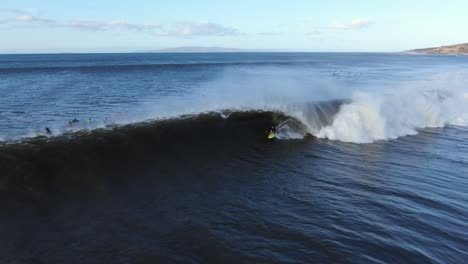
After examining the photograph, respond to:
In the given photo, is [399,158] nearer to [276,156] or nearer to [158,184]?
[276,156]

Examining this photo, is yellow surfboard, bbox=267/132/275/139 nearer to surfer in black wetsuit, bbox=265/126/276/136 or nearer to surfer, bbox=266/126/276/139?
surfer, bbox=266/126/276/139

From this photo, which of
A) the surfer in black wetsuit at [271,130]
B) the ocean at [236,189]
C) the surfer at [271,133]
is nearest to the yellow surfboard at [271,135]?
the surfer at [271,133]

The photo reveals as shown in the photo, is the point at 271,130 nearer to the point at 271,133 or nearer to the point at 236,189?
the point at 271,133

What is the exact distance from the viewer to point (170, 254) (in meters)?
8.38

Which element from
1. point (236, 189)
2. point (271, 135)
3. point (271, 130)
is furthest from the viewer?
point (271, 130)

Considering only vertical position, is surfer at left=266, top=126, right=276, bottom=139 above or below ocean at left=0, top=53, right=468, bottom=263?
above

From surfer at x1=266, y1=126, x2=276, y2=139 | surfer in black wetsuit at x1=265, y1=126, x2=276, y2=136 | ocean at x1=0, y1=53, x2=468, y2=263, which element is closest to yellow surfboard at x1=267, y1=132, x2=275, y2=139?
surfer at x1=266, y1=126, x2=276, y2=139

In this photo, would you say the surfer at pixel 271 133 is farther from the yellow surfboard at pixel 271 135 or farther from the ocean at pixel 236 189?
the ocean at pixel 236 189

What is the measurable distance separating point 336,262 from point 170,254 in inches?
169

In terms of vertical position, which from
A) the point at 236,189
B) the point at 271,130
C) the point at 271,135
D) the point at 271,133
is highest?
the point at 271,130

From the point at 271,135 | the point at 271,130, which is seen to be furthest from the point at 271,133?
the point at 271,130

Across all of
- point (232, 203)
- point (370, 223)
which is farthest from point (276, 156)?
point (370, 223)

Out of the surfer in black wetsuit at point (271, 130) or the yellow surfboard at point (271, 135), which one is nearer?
the yellow surfboard at point (271, 135)

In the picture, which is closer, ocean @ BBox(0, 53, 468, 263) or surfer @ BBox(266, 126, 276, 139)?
ocean @ BBox(0, 53, 468, 263)
